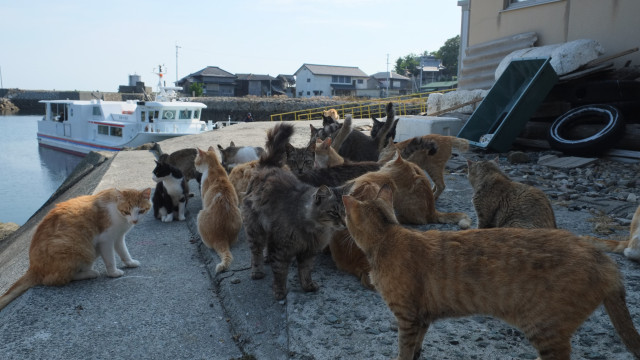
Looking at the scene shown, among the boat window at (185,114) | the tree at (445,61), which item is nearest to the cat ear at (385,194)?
the boat window at (185,114)

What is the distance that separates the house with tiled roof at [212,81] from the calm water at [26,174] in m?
25.5

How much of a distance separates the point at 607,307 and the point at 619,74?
7525 millimetres

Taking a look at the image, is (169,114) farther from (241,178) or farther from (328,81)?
(328,81)

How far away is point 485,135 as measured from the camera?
832 centimetres

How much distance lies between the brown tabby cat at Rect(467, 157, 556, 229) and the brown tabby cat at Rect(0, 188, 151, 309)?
3003mm

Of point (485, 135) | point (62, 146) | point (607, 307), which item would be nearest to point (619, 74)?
point (485, 135)

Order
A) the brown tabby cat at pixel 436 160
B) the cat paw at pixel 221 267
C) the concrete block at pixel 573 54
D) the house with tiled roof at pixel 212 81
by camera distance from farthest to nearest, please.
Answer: the house with tiled roof at pixel 212 81, the concrete block at pixel 573 54, the brown tabby cat at pixel 436 160, the cat paw at pixel 221 267

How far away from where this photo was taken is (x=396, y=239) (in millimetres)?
2389

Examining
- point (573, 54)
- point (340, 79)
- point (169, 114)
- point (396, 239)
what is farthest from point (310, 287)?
point (340, 79)

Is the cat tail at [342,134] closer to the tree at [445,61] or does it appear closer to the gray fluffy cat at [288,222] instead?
the gray fluffy cat at [288,222]

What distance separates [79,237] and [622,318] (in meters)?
3.65

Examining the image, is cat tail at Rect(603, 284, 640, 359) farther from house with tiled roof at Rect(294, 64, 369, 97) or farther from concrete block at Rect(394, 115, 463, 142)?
house with tiled roof at Rect(294, 64, 369, 97)

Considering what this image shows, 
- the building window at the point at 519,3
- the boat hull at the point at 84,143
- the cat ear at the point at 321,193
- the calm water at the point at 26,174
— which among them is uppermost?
the building window at the point at 519,3

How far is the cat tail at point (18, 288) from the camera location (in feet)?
10.6
